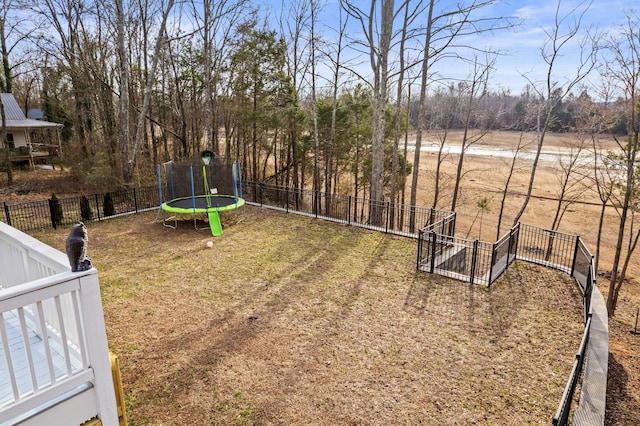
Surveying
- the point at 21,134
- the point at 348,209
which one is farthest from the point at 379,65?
Answer: the point at 21,134

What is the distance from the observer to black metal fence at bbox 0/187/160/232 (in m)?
11.0

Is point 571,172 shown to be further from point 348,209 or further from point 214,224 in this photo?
point 214,224

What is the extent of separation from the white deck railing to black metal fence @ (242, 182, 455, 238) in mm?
7804

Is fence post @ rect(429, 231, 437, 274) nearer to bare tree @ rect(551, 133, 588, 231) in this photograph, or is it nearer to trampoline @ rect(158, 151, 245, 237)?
trampoline @ rect(158, 151, 245, 237)

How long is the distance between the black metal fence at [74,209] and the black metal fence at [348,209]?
399 cm

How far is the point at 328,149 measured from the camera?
65.2 ft

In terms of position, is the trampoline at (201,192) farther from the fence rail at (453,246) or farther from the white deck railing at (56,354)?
the white deck railing at (56,354)

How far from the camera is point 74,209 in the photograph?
44.4 feet

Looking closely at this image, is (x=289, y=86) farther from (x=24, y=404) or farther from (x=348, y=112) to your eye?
(x=24, y=404)

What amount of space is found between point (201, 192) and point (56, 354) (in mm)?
11162

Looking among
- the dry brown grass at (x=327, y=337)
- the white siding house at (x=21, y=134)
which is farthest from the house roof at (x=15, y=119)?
the dry brown grass at (x=327, y=337)

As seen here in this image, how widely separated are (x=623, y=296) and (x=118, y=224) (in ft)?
55.7

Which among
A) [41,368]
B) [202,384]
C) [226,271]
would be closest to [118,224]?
→ [226,271]

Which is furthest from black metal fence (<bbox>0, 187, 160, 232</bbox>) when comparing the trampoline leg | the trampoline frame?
the trampoline leg
